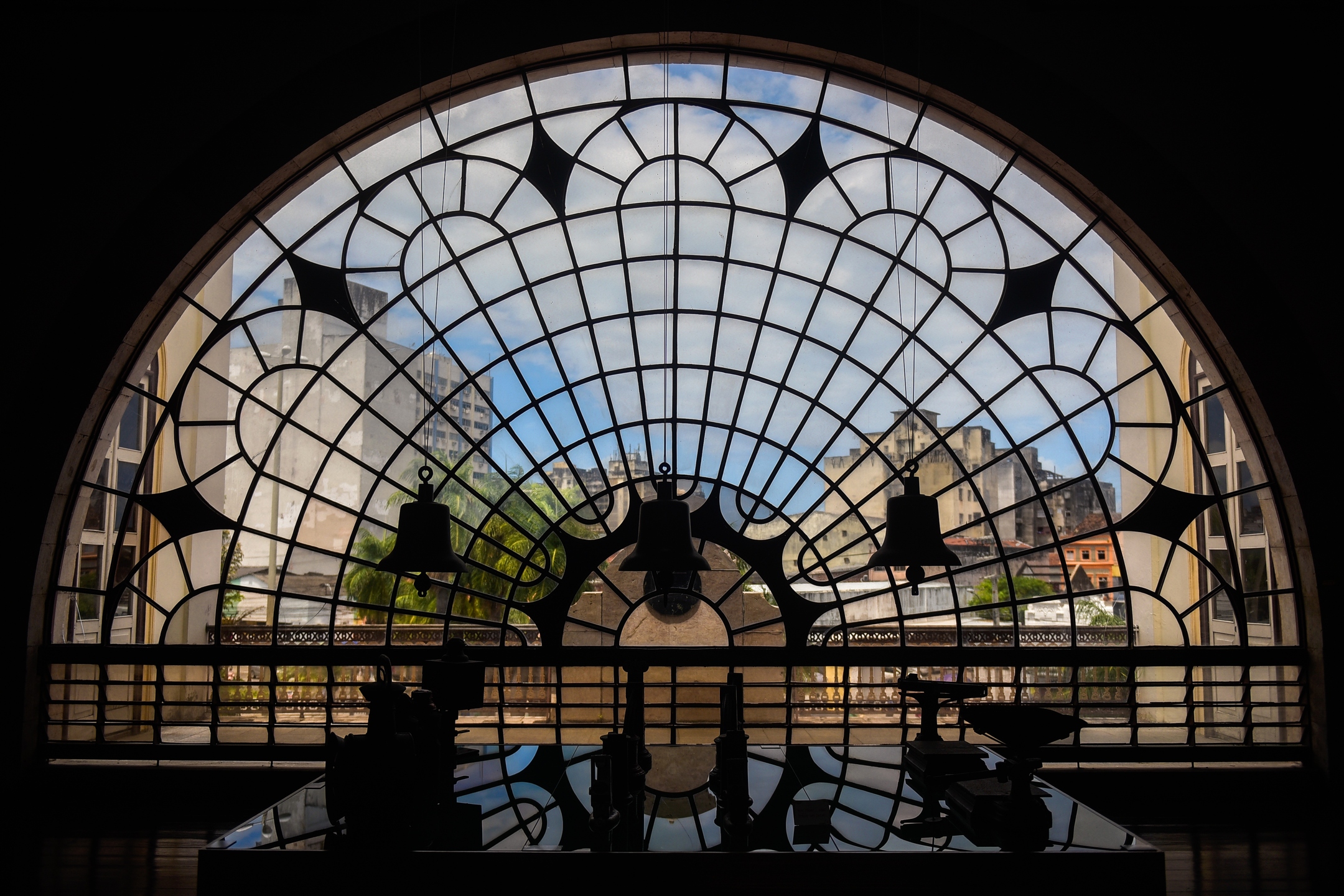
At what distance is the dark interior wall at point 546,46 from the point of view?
5738 mm

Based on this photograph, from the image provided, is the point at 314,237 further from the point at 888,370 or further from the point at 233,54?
the point at 888,370

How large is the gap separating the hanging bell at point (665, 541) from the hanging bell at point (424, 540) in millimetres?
1047

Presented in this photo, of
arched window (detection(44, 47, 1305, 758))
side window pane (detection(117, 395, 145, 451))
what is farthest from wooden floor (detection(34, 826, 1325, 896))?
side window pane (detection(117, 395, 145, 451))

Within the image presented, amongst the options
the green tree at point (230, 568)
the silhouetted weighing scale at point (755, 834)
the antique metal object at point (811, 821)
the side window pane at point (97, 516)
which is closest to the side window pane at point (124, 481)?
the side window pane at point (97, 516)

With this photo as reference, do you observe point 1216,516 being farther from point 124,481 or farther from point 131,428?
point 124,481

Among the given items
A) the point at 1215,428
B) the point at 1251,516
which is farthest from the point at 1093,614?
the point at 1215,428

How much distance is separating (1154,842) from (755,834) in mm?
3639

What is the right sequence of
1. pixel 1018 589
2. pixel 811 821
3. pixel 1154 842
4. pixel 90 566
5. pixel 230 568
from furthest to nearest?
1. pixel 90 566
2. pixel 1018 589
3. pixel 230 568
4. pixel 1154 842
5. pixel 811 821

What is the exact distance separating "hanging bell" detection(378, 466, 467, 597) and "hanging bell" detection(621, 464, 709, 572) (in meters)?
1.05

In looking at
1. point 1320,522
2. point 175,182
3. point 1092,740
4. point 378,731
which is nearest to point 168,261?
point 175,182

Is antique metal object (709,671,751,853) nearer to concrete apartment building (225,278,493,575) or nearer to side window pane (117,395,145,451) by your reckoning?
concrete apartment building (225,278,493,575)

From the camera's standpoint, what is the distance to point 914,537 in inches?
170

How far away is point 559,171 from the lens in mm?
6344

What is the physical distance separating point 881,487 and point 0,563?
242 inches
